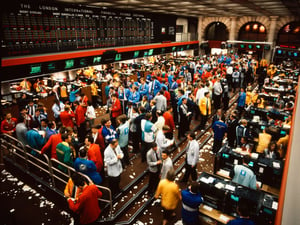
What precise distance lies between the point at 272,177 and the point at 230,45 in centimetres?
1805

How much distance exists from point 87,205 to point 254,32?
2634cm

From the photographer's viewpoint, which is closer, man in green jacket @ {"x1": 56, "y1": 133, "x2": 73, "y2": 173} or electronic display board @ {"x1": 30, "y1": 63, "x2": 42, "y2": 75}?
man in green jacket @ {"x1": 56, "y1": 133, "x2": 73, "y2": 173}

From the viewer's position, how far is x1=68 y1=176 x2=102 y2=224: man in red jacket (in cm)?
380

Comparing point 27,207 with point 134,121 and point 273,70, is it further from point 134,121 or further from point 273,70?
point 273,70

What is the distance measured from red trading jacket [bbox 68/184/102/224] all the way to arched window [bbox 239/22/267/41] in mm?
24888

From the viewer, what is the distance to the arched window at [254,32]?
2356 centimetres

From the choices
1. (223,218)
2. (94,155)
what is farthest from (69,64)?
(223,218)

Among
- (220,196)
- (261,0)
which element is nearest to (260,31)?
(261,0)

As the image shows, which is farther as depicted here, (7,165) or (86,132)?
(86,132)

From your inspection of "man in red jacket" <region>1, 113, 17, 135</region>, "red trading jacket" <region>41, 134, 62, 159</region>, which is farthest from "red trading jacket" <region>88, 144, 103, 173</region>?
"man in red jacket" <region>1, 113, 17, 135</region>

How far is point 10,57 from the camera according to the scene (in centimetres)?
704

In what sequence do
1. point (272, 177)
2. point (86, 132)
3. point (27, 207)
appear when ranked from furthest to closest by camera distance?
point (86, 132) → point (272, 177) → point (27, 207)

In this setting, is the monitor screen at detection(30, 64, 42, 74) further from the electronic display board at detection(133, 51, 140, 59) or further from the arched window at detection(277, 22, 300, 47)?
the arched window at detection(277, 22, 300, 47)

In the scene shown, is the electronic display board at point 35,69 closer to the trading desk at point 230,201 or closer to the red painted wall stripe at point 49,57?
the red painted wall stripe at point 49,57
